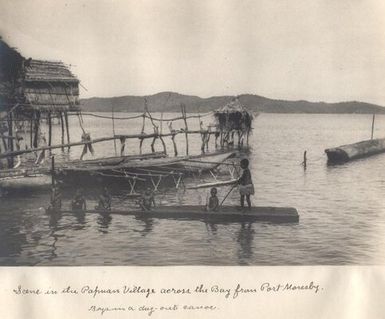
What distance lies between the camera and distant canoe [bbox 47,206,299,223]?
17.1 feet

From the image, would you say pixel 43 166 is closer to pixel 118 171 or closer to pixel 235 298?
pixel 118 171

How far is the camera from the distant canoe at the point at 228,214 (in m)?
5.21

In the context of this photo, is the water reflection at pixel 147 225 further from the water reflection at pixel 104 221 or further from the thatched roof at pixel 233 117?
the thatched roof at pixel 233 117

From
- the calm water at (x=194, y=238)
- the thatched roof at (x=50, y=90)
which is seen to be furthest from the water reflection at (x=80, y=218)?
the thatched roof at (x=50, y=90)

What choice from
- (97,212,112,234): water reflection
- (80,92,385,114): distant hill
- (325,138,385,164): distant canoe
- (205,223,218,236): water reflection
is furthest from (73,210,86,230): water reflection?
(325,138,385,164): distant canoe

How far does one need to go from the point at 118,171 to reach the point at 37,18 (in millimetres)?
4951

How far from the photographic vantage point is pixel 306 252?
13.8ft

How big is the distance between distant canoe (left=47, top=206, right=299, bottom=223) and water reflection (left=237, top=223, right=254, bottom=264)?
110 mm

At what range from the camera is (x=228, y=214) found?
5.30 metres

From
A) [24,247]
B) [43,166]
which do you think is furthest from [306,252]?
[43,166]

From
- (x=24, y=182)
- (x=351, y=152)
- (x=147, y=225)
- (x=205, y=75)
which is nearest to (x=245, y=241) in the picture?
(x=147, y=225)

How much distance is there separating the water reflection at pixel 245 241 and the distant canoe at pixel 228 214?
0.11 m

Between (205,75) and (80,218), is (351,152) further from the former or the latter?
(205,75)

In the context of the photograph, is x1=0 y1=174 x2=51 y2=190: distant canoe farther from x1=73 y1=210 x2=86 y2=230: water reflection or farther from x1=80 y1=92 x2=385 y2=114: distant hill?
x1=73 y1=210 x2=86 y2=230: water reflection
